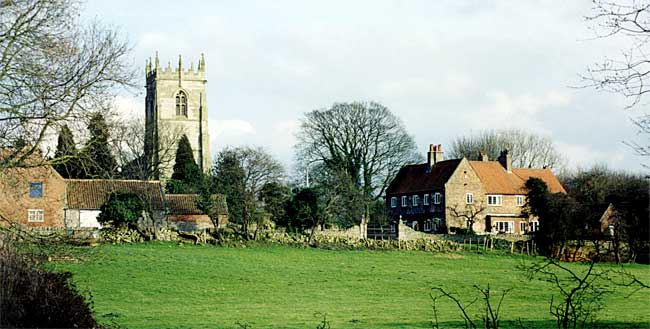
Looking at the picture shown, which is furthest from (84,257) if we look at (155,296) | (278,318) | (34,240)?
(155,296)

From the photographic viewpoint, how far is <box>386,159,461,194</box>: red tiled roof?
7300cm

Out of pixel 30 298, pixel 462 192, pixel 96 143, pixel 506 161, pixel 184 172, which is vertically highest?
pixel 506 161

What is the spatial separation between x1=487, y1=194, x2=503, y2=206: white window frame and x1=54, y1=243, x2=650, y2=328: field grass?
838 inches

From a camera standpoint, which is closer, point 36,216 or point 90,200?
point 36,216

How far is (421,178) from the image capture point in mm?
75812

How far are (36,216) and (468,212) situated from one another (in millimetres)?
32630

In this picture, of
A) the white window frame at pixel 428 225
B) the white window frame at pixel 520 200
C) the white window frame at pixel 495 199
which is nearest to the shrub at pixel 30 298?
the white window frame at pixel 428 225

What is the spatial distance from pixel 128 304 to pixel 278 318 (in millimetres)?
5857

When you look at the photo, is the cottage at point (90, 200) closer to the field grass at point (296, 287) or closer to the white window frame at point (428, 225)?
the field grass at point (296, 287)

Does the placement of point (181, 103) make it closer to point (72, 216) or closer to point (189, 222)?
point (189, 222)

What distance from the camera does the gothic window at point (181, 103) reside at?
95619mm

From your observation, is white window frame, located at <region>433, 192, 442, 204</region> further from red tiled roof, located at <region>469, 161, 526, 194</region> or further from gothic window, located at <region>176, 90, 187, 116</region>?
gothic window, located at <region>176, 90, 187, 116</region>

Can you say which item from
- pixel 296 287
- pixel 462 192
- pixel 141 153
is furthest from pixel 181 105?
pixel 296 287

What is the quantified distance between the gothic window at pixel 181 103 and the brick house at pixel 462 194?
2700 centimetres
